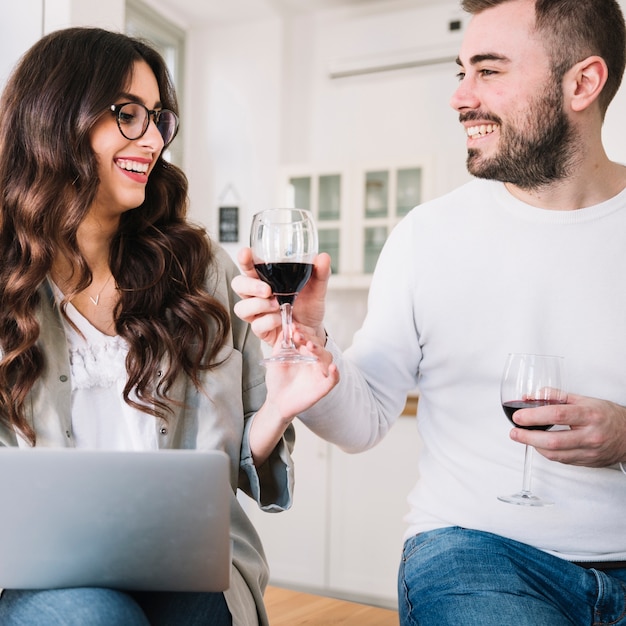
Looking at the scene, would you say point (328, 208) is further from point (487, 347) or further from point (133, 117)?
point (487, 347)

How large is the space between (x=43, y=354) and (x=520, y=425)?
0.90 metres

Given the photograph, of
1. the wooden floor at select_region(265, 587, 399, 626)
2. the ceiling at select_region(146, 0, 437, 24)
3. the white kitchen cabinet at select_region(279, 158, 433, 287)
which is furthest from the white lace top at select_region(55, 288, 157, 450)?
the ceiling at select_region(146, 0, 437, 24)

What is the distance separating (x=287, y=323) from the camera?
4.09 feet

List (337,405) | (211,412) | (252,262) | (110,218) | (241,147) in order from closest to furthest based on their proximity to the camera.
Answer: (252,262) < (337,405) < (211,412) < (110,218) < (241,147)

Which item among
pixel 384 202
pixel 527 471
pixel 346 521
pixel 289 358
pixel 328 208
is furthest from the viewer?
pixel 328 208

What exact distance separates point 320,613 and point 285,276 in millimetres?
874

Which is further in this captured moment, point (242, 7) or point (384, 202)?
point (242, 7)

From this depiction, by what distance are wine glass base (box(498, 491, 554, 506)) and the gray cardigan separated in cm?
47

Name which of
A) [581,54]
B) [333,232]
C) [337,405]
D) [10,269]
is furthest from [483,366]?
[333,232]

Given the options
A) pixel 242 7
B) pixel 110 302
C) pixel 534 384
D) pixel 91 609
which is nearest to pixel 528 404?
pixel 534 384

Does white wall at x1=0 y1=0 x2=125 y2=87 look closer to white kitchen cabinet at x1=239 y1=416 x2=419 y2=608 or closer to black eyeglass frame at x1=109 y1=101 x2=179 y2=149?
black eyeglass frame at x1=109 y1=101 x2=179 y2=149

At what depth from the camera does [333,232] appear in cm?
441

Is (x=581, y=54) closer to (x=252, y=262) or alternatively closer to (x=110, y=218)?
(x=252, y=262)

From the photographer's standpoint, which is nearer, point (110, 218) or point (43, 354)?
point (43, 354)
